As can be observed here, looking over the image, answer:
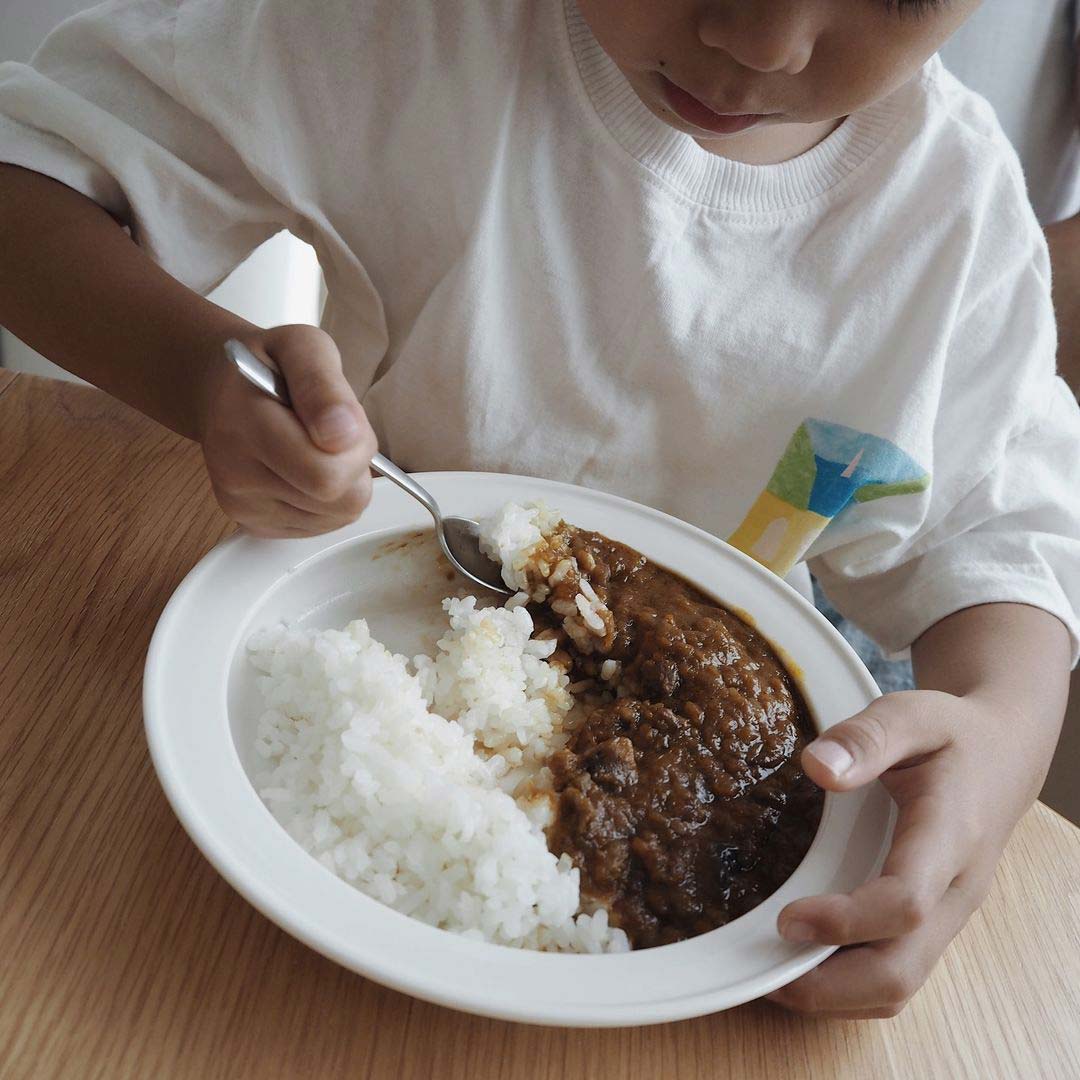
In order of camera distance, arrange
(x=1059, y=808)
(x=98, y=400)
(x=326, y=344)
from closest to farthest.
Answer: (x=326, y=344)
(x=98, y=400)
(x=1059, y=808)

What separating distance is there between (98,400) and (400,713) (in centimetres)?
67

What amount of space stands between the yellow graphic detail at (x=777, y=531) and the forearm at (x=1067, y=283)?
821 millimetres

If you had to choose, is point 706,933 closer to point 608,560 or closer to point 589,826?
point 589,826

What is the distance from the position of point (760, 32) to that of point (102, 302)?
65 centimetres

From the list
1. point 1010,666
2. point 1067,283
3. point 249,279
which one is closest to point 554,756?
point 1010,666

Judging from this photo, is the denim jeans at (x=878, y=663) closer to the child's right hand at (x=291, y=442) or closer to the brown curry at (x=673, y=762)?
the brown curry at (x=673, y=762)

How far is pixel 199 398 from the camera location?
0.88 metres

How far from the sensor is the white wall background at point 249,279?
1.97 meters

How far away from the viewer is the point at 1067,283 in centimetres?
165

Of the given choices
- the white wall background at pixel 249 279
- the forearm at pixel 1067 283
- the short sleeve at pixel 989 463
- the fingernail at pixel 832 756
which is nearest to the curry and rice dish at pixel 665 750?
the fingernail at pixel 832 756

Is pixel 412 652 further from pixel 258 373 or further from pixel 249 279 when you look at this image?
pixel 249 279

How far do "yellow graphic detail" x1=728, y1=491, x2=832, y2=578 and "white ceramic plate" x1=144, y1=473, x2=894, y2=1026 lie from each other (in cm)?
22

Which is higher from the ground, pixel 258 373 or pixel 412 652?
pixel 258 373

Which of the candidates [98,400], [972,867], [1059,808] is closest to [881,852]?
[972,867]
